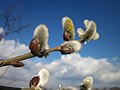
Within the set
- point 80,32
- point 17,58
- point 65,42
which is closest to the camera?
point 17,58

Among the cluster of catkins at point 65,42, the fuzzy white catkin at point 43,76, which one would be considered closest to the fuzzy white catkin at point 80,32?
the cluster of catkins at point 65,42

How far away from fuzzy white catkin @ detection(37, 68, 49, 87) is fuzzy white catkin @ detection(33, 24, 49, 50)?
131 mm

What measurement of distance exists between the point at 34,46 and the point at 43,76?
15 centimetres

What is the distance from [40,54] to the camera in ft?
3.18

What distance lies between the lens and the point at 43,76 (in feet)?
3.38

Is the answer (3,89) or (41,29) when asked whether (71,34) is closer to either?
(41,29)

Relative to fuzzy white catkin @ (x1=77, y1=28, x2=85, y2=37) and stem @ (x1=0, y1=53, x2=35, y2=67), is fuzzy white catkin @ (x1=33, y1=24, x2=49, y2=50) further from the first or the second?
fuzzy white catkin @ (x1=77, y1=28, x2=85, y2=37)

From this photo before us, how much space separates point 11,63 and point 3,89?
293 millimetres

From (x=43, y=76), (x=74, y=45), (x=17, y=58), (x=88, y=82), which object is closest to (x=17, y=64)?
(x=17, y=58)

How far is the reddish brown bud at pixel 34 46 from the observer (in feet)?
3.10

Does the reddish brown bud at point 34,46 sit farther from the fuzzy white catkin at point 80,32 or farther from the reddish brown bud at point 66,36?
the fuzzy white catkin at point 80,32

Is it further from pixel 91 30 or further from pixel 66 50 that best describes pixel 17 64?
pixel 91 30

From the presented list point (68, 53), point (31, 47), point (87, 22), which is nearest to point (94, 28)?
point (87, 22)

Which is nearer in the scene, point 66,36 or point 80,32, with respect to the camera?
point 66,36
